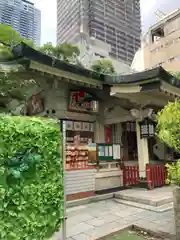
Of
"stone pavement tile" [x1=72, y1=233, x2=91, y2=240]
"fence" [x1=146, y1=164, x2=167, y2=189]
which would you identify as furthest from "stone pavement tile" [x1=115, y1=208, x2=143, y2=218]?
"fence" [x1=146, y1=164, x2=167, y2=189]

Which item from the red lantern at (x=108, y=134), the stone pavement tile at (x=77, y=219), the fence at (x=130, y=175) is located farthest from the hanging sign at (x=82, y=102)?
the stone pavement tile at (x=77, y=219)

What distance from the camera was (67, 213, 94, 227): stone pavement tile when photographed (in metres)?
4.62

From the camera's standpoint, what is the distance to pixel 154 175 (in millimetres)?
7676

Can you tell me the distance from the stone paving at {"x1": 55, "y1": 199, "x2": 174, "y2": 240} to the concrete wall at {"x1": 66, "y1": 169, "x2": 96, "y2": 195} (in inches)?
23.3

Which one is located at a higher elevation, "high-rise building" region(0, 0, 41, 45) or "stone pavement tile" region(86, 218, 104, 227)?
"high-rise building" region(0, 0, 41, 45)

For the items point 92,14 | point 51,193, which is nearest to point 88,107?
point 51,193

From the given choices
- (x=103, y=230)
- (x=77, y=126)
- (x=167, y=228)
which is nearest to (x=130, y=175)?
(x=77, y=126)

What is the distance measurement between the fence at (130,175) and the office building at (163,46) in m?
24.1

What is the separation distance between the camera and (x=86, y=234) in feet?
12.9

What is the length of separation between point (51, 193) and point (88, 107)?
5.77m

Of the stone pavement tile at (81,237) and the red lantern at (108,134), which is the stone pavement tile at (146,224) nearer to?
the stone pavement tile at (81,237)

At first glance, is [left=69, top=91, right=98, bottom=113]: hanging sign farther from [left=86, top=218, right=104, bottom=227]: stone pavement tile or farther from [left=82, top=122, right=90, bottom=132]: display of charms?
[left=86, top=218, right=104, bottom=227]: stone pavement tile

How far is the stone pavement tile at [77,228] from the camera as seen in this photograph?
4.02m

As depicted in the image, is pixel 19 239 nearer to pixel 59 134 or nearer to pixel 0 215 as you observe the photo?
pixel 0 215
